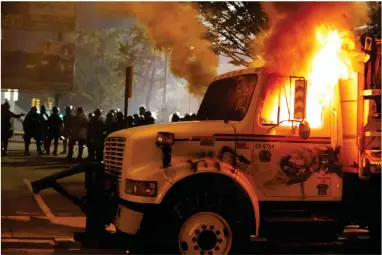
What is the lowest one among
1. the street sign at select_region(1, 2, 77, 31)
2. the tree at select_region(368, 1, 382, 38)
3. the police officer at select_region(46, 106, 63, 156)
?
the police officer at select_region(46, 106, 63, 156)

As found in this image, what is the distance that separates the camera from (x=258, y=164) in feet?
18.2

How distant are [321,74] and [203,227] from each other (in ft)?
7.53

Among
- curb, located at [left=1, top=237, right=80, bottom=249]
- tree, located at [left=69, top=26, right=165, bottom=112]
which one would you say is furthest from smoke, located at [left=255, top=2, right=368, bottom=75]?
tree, located at [left=69, top=26, right=165, bottom=112]

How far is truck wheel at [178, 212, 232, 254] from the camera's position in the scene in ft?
17.0

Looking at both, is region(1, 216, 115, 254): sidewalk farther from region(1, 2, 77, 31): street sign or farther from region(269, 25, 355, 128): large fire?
region(1, 2, 77, 31): street sign

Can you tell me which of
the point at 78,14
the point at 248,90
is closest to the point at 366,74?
the point at 248,90

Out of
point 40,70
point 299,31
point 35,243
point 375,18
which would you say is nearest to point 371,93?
point 299,31

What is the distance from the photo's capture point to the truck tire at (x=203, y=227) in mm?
5172

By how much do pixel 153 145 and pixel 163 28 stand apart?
350cm

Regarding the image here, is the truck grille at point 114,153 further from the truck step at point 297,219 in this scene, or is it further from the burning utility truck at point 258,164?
the truck step at point 297,219

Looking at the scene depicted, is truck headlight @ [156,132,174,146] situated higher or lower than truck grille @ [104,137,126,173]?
higher

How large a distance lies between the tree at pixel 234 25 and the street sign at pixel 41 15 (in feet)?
14.8

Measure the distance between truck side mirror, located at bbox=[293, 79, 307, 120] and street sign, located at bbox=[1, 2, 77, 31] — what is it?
9.45 metres

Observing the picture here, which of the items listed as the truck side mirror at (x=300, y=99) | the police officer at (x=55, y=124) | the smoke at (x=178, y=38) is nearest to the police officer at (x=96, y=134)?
the police officer at (x=55, y=124)
